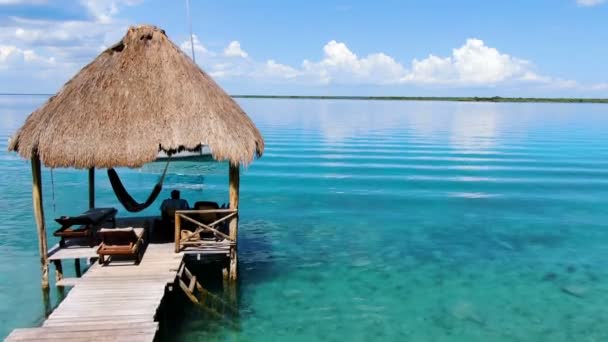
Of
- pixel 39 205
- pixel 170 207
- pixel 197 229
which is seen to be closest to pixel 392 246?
pixel 197 229

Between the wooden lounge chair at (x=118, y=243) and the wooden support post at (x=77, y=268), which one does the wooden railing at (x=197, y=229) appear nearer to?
the wooden lounge chair at (x=118, y=243)

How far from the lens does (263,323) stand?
9.29 metres

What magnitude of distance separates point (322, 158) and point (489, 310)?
20662 millimetres

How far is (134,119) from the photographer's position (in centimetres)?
954

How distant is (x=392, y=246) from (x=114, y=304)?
8.11 metres

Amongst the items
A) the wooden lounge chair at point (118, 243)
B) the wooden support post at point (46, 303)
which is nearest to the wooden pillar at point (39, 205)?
the wooden support post at point (46, 303)

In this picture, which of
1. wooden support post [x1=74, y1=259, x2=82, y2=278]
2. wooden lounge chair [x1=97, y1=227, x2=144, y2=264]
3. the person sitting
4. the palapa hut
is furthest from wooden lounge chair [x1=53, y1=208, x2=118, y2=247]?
the person sitting

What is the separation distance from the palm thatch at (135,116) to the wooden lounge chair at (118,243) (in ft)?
3.96

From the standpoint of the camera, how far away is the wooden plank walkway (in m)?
6.66

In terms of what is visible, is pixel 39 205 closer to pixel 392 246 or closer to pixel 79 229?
pixel 79 229

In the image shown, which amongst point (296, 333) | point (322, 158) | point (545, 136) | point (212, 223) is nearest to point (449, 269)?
point (296, 333)

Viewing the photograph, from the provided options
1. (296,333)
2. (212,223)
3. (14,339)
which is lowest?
(296,333)

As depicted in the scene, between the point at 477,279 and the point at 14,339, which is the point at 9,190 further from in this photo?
the point at 477,279

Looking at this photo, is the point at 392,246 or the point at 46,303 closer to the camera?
the point at 46,303
